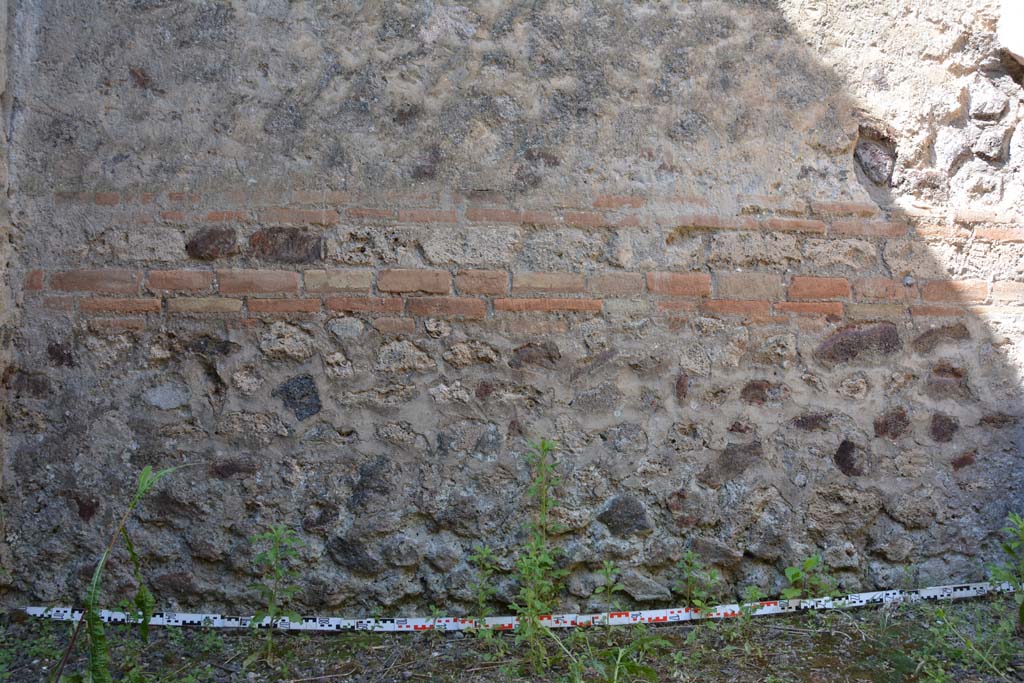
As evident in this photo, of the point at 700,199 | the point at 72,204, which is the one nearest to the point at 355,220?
the point at 72,204

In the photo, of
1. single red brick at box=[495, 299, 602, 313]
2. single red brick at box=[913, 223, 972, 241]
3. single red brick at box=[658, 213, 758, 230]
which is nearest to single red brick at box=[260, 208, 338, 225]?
single red brick at box=[495, 299, 602, 313]

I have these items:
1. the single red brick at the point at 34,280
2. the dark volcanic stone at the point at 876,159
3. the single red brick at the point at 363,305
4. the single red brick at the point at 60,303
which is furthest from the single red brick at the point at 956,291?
the single red brick at the point at 34,280

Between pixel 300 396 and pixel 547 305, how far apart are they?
87 centimetres

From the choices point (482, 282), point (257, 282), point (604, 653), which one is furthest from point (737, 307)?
point (257, 282)

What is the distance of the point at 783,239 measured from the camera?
284 centimetres

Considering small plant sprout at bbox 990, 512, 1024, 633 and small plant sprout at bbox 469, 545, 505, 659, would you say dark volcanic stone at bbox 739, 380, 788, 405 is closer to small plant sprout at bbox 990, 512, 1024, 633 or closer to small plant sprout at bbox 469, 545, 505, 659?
small plant sprout at bbox 990, 512, 1024, 633

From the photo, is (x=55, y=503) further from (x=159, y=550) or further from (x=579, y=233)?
(x=579, y=233)

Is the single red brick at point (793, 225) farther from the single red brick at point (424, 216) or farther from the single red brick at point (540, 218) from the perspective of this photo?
the single red brick at point (424, 216)

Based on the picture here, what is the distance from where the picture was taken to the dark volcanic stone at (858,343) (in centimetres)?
282

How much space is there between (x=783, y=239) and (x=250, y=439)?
1930mm

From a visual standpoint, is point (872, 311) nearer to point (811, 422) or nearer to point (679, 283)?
point (811, 422)

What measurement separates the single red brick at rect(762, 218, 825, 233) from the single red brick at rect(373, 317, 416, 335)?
127 centimetres

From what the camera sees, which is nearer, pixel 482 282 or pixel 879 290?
pixel 482 282

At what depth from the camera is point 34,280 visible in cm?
271
